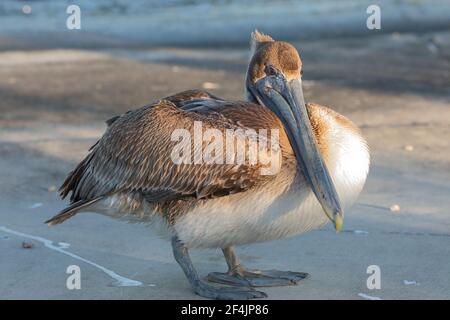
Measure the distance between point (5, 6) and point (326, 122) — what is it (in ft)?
42.7

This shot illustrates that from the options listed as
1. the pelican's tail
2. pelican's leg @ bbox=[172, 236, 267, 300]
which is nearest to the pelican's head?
pelican's leg @ bbox=[172, 236, 267, 300]

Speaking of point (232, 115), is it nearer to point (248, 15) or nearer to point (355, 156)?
point (355, 156)

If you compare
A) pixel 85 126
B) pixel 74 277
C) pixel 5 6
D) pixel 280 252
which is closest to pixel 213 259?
pixel 280 252

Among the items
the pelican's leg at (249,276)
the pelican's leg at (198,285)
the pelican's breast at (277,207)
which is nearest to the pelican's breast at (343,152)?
the pelican's breast at (277,207)

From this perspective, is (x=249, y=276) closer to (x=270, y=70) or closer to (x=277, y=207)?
(x=277, y=207)

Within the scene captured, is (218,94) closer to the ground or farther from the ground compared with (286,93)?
closer to the ground

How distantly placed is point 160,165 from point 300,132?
0.63 m

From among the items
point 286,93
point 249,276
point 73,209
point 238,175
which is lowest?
point 249,276

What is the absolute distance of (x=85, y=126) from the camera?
825cm

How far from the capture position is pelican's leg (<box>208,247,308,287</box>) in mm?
4727

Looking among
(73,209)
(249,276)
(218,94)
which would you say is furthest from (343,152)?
(218,94)

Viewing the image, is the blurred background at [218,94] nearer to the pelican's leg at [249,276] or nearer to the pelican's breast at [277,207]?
the pelican's leg at [249,276]

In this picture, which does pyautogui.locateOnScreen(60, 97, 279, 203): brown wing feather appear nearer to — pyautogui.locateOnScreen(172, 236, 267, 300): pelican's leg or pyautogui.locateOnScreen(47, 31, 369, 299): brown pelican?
pyautogui.locateOnScreen(47, 31, 369, 299): brown pelican

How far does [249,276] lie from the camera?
15.7ft
